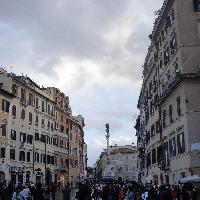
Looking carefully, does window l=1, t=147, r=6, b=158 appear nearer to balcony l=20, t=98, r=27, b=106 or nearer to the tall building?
balcony l=20, t=98, r=27, b=106

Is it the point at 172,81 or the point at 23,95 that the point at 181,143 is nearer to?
the point at 172,81

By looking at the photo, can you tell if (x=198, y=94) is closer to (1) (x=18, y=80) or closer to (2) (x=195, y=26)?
(2) (x=195, y=26)

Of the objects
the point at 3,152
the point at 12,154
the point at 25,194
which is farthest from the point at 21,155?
the point at 25,194

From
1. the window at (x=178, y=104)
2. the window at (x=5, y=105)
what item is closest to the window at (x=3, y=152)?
the window at (x=5, y=105)

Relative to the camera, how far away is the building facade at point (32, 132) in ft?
183

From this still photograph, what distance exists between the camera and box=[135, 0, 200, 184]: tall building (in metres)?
33.6

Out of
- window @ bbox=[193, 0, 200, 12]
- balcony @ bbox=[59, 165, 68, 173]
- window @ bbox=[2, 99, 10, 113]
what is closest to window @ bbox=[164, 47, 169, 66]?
window @ bbox=[193, 0, 200, 12]

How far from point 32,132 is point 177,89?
33.2 m

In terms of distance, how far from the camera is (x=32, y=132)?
212 feet

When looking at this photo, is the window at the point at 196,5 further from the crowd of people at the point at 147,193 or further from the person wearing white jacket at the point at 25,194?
the person wearing white jacket at the point at 25,194

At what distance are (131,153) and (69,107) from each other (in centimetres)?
6258

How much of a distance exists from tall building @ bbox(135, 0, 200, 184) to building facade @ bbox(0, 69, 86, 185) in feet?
63.9

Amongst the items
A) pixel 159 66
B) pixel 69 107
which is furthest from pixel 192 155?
pixel 69 107

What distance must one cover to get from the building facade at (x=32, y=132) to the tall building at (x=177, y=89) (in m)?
19.5
